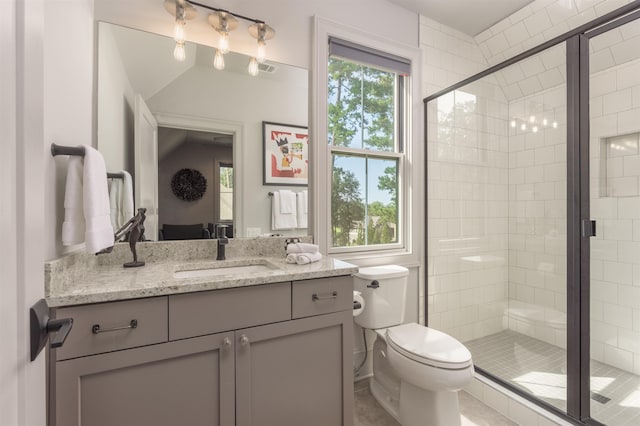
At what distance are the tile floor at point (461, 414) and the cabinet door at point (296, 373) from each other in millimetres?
434

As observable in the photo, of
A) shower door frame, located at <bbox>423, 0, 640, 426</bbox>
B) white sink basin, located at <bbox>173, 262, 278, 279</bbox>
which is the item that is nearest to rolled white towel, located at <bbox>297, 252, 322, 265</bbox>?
white sink basin, located at <bbox>173, 262, 278, 279</bbox>

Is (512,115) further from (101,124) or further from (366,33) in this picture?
(101,124)

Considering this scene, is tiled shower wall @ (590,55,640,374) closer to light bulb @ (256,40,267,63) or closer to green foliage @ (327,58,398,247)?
green foliage @ (327,58,398,247)

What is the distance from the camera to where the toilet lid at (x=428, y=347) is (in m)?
1.42

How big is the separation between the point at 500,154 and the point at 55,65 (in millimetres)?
2627

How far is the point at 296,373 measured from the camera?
1.26 m

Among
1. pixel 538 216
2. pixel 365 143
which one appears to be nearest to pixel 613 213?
pixel 538 216

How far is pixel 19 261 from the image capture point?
1.52 feet

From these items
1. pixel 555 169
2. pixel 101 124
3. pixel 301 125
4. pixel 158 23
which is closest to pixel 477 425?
pixel 555 169

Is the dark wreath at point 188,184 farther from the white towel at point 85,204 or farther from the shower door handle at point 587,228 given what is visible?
the shower door handle at point 587,228

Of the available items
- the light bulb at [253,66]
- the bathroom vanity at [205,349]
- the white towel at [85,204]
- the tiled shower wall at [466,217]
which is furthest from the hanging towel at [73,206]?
the tiled shower wall at [466,217]

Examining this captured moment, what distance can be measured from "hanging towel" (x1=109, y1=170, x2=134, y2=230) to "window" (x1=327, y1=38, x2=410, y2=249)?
118cm

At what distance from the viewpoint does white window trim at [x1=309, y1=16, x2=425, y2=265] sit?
192 centimetres

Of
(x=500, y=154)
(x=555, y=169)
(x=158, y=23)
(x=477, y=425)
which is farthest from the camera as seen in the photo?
(x=500, y=154)
